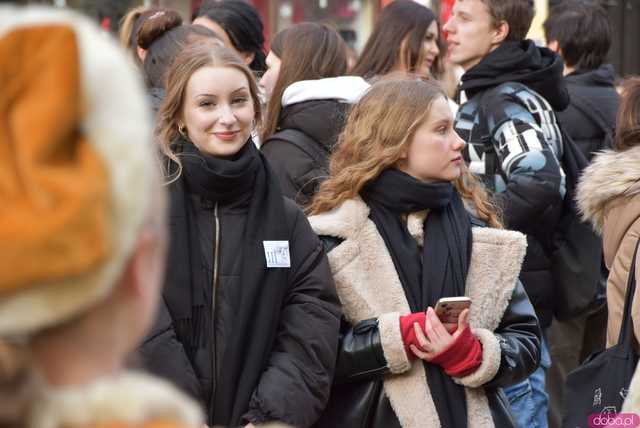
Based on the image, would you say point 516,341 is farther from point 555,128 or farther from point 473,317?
point 555,128

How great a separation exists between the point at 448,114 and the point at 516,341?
87cm

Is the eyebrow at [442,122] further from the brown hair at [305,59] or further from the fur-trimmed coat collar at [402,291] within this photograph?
the brown hair at [305,59]

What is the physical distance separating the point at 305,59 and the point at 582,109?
1824 millimetres

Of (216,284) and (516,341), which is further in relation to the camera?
(516,341)

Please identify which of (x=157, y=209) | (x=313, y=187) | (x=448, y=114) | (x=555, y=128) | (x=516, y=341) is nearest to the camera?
(x=157, y=209)

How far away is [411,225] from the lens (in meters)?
4.24

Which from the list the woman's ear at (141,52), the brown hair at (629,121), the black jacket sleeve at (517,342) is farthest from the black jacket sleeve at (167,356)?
the woman's ear at (141,52)

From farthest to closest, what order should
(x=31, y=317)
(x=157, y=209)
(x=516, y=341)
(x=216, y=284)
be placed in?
(x=516, y=341) → (x=216, y=284) → (x=157, y=209) → (x=31, y=317)

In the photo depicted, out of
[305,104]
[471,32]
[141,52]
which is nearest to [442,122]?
[305,104]

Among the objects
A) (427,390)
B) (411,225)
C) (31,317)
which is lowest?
(427,390)

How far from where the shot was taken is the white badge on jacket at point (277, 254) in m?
3.94

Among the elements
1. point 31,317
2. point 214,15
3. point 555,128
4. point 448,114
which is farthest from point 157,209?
point 214,15

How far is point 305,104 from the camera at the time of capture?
5219 mm

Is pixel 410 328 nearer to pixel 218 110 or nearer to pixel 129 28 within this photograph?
pixel 218 110
